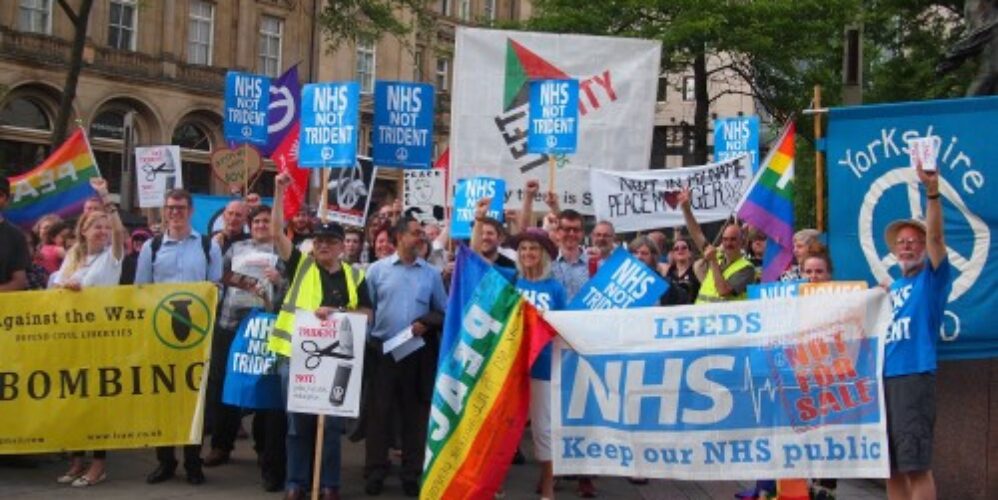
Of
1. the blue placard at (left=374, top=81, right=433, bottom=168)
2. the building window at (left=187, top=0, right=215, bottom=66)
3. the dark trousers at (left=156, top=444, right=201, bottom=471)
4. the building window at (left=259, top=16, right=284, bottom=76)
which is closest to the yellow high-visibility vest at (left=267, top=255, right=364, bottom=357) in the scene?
the dark trousers at (left=156, top=444, right=201, bottom=471)

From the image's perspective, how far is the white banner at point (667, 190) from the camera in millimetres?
12586

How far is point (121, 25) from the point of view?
1623 inches

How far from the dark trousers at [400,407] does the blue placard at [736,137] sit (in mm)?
9279

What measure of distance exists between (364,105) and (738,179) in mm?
38497

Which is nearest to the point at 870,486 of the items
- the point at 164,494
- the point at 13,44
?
the point at 164,494

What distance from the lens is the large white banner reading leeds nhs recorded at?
12656mm

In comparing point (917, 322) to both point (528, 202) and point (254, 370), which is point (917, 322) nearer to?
point (528, 202)

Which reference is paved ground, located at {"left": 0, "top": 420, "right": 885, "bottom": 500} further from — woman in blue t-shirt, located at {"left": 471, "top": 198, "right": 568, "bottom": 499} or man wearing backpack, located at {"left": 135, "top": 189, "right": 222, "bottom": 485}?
woman in blue t-shirt, located at {"left": 471, "top": 198, "right": 568, "bottom": 499}

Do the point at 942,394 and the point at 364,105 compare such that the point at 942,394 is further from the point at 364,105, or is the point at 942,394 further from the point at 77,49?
the point at 364,105

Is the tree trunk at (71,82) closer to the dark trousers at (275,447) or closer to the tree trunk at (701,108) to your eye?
the dark trousers at (275,447)

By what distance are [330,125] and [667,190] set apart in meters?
3.69

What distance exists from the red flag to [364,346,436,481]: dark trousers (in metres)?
5.04

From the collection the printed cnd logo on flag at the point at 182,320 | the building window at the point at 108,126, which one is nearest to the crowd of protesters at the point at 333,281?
the printed cnd logo on flag at the point at 182,320

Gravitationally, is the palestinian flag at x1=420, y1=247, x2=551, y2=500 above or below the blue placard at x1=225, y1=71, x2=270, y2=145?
below
